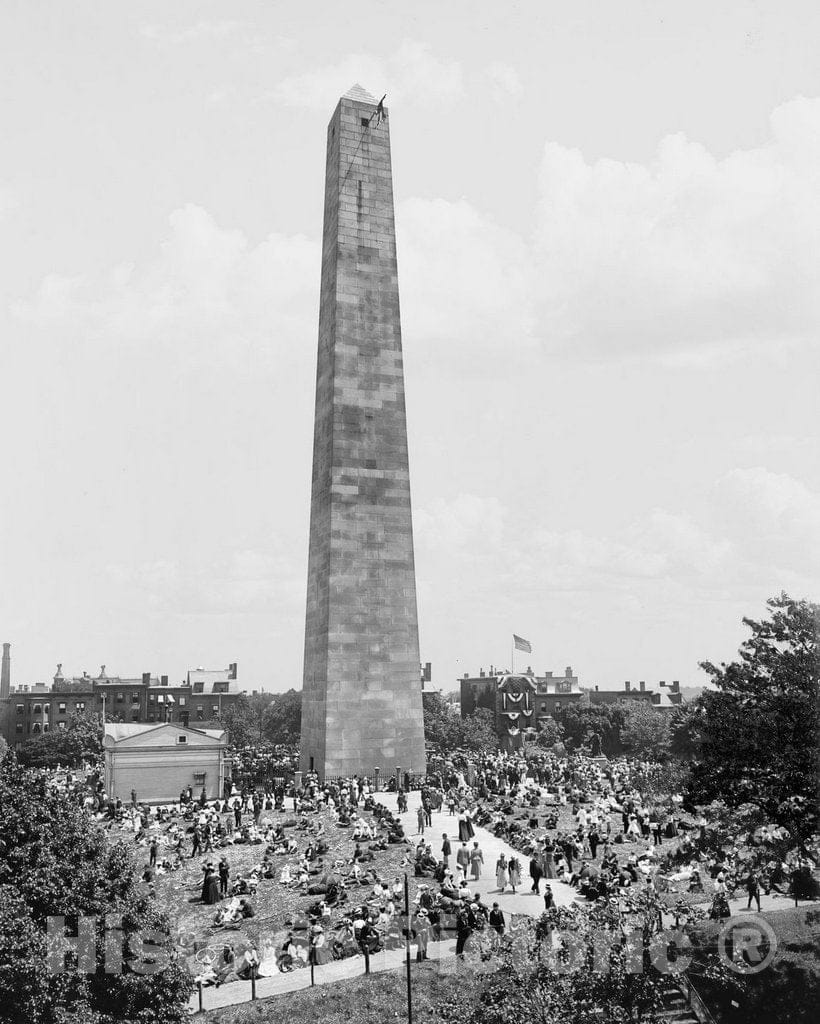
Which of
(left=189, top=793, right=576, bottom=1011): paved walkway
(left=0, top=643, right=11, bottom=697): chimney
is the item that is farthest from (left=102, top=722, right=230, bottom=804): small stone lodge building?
(left=0, top=643, right=11, bottom=697): chimney

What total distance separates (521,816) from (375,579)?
50.3 feet

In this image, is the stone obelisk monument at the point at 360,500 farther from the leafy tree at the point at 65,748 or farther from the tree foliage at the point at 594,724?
the tree foliage at the point at 594,724

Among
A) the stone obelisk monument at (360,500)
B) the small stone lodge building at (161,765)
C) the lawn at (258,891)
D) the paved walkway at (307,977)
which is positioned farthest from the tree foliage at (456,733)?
the paved walkway at (307,977)

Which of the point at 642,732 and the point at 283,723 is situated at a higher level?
the point at 283,723

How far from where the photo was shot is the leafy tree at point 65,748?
8425cm

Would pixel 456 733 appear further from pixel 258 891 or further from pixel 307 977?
pixel 307 977

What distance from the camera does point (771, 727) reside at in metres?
21.6

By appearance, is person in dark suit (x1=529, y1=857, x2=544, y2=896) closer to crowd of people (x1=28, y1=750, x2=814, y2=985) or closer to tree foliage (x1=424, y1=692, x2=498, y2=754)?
crowd of people (x1=28, y1=750, x2=814, y2=985)

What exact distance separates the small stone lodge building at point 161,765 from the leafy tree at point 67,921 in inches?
1161

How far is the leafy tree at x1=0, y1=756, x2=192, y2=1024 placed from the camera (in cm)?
1519

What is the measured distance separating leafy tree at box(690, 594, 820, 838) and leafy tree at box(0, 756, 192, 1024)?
12.7 metres

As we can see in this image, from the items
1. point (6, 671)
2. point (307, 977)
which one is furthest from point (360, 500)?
point (6, 671)

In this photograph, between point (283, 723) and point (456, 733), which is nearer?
point (456, 733)

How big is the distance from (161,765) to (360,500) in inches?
639
